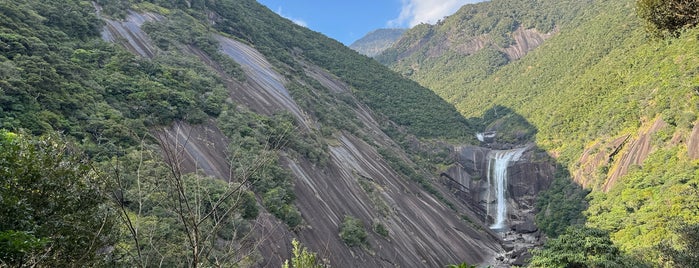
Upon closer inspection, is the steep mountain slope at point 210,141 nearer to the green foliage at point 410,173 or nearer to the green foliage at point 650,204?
the green foliage at point 410,173

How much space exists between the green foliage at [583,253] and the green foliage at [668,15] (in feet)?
32.3

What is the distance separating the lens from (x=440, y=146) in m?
68.9

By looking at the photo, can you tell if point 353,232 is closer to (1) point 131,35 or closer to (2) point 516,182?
(1) point 131,35

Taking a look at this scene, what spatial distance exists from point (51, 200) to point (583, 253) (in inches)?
817

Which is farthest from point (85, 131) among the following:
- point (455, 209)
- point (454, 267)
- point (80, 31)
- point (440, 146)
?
point (440, 146)

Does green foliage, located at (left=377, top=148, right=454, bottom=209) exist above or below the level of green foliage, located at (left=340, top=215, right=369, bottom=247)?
above

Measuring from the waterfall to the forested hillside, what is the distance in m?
5.22

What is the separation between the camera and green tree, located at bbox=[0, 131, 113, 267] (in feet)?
25.1

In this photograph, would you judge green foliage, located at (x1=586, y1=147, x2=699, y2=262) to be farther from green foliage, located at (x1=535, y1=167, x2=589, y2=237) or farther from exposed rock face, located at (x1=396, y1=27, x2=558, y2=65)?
exposed rock face, located at (x1=396, y1=27, x2=558, y2=65)

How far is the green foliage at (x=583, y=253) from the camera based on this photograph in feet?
61.9

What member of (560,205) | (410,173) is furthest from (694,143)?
(410,173)

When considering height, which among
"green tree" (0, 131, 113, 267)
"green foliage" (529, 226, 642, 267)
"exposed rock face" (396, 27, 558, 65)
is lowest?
"green tree" (0, 131, 113, 267)

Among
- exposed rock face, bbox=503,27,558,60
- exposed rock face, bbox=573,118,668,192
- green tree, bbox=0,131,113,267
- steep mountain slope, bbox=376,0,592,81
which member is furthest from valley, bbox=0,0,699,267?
steep mountain slope, bbox=376,0,592,81

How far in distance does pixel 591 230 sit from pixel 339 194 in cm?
1645
